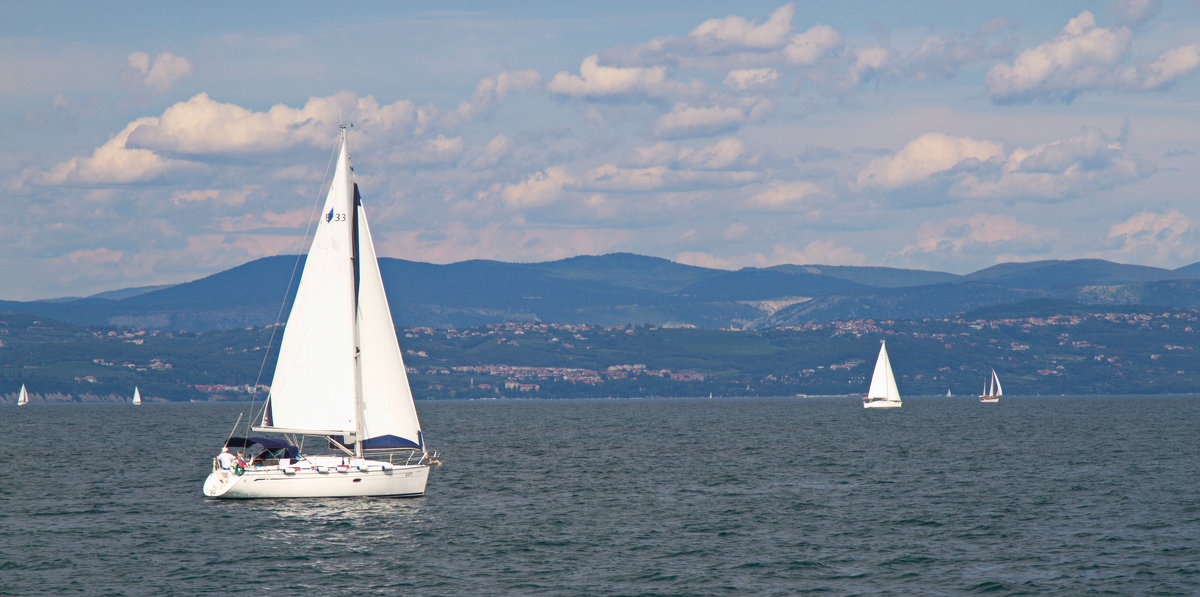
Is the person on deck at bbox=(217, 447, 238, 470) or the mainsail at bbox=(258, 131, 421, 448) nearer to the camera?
the mainsail at bbox=(258, 131, 421, 448)

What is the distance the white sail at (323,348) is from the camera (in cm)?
6188

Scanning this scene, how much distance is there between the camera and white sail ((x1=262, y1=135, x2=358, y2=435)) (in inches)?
2436

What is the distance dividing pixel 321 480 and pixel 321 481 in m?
0.06

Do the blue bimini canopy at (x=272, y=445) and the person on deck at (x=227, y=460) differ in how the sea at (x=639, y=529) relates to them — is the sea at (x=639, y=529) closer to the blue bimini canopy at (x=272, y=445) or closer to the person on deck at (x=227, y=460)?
the person on deck at (x=227, y=460)

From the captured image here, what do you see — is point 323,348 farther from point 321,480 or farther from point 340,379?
point 321,480

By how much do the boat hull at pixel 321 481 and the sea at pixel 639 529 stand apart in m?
0.71

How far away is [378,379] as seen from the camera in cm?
6278

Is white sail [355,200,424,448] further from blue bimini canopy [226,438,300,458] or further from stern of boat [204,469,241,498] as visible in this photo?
stern of boat [204,469,241,498]

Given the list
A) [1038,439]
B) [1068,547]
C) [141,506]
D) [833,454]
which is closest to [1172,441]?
[1038,439]

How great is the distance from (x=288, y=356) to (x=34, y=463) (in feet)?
153

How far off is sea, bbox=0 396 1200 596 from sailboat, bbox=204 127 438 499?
1.64m

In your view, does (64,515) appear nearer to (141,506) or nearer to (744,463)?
(141,506)

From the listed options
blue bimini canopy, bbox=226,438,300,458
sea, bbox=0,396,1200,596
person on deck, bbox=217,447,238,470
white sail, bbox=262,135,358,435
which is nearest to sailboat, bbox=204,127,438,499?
white sail, bbox=262,135,358,435

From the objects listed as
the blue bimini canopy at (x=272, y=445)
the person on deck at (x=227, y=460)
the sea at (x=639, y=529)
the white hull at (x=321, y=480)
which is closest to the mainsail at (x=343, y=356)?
the white hull at (x=321, y=480)
